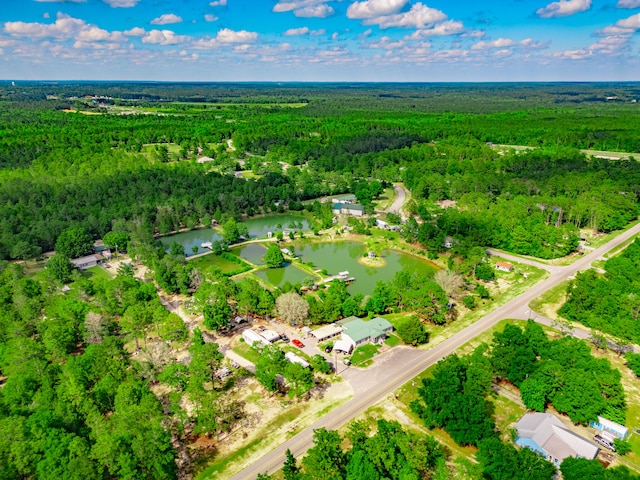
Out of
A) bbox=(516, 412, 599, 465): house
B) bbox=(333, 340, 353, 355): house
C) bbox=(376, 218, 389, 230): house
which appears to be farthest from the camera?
bbox=(376, 218, 389, 230): house

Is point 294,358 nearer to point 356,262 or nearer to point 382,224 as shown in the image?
point 356,262

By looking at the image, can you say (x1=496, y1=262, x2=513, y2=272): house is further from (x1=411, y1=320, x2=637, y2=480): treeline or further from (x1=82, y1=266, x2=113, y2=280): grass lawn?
Answer: (x1=82, y1=266, x2=113, y2=280): grass lawn

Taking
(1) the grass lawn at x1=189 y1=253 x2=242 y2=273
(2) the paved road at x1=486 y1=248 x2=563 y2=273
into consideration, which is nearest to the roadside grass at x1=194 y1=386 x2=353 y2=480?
(1) the grass lawn at x1=189 y1=253 x2=242 y2=273

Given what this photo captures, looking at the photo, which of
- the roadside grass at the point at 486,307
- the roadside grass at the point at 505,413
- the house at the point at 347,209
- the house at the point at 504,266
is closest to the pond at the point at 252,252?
the house at the point at 347,209

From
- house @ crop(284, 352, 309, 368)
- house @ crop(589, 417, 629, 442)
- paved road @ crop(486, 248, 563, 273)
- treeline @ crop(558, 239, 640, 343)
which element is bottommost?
paved road @ crop(486, 248, 563, 273)

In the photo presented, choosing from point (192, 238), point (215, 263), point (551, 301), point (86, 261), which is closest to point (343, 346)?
point (551, 301)

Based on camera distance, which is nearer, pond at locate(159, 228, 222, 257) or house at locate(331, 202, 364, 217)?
pond at locate(159, 228, 222, 257)

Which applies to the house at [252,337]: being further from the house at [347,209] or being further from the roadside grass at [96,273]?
the house at [347,209]
